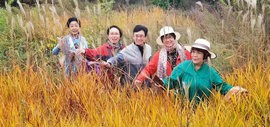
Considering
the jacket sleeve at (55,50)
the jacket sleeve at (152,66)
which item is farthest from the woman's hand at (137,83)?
the jacket sleeve at (55,50)

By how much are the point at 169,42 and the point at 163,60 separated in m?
0.23

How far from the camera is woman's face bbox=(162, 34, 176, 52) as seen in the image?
5195 millimetres

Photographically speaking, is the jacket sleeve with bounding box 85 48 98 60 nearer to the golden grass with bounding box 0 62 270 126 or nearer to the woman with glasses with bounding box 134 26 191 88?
the golden grass with bounding box 0 62 270 126

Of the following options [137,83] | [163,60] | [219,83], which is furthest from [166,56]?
[219,83]

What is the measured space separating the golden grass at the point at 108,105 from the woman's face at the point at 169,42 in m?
0.72

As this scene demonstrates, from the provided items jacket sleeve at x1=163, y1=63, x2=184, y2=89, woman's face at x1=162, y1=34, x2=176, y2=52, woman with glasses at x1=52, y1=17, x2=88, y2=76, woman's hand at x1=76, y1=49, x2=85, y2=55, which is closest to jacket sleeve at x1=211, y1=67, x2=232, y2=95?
jacket sleeve at x1=163, y1=63, x2=184, y2=89

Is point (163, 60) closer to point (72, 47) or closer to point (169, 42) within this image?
point (169, 42)

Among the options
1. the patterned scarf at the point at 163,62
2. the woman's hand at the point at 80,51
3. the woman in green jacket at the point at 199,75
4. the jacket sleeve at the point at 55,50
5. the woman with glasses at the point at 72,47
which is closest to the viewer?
the woman in green jacket at the point at 199,75

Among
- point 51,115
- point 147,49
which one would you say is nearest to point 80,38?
point 147,49

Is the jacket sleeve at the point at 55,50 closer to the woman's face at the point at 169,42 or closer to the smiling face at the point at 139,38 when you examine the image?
the smiling face at the point at 139,38

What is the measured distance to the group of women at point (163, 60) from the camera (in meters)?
4.52

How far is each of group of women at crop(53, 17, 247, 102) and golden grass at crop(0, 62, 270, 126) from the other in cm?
14

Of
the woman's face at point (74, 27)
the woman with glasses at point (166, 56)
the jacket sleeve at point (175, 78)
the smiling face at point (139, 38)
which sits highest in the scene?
the woman's face at point (74, 27)

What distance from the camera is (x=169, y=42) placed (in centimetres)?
521
